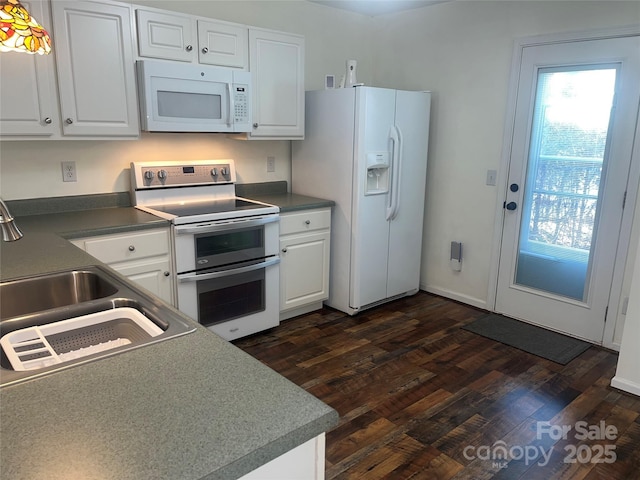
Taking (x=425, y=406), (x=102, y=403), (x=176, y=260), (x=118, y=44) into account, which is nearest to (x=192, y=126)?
(x=118, y=44)

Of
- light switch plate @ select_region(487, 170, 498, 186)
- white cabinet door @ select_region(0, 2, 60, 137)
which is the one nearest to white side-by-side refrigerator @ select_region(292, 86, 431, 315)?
light switch plate @ select_region(487, 170, 498, 186)

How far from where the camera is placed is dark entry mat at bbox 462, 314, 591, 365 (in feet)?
10.1

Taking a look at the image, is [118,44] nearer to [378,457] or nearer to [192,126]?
[192,126]

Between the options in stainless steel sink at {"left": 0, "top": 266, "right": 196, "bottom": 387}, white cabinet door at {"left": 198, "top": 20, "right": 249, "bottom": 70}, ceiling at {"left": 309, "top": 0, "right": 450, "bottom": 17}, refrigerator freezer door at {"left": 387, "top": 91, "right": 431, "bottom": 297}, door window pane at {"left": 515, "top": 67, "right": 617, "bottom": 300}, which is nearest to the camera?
stainless steel sink at {"left": 0, "top": 266, "right": 196, "bottom": 387}

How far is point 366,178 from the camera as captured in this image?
3.44 metres

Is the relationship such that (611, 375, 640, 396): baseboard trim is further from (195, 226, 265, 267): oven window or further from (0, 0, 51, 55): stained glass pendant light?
(0, 0, 51, 55): stained glass pendant light

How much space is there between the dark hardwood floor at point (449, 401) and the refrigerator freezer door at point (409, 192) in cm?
47

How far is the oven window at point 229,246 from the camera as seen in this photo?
9.37ft

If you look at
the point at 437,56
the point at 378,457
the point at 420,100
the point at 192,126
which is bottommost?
the point at 378,457

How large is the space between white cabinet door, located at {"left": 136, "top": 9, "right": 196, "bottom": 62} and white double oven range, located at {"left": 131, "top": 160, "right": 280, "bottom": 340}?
0.68 m

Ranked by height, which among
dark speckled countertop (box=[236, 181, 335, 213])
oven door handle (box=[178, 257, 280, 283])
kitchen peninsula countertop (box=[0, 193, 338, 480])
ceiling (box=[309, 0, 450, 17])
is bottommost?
oven door handle (box=[178, 257, 280, 283])

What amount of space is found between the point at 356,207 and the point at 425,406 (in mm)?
1494

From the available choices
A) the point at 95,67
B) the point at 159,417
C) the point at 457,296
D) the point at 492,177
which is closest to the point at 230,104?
the point at 95,67

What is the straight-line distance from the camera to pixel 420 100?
3678 millimetres
